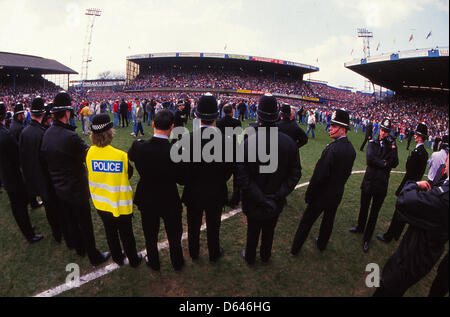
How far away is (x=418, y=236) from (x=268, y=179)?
156 cm

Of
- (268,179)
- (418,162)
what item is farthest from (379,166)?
(268,179)

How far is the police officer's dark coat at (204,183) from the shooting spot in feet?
9.31

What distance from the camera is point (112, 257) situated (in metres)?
3.21

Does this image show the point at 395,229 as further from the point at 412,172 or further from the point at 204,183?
the point at 204,183

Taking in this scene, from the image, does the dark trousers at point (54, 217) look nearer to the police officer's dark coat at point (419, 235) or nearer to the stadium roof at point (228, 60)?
the police officer's dark coat at point (419, 235)

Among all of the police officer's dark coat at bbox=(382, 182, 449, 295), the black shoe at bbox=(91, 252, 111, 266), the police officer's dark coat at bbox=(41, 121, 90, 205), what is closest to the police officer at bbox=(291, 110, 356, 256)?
the police officer's dark coat at bbox=(382, 182, 449, 295)

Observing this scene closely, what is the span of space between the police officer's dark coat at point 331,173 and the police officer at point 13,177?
4.43 m

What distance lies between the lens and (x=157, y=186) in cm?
274

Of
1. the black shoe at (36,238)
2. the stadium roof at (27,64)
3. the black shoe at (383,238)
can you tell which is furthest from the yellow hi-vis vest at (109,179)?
the stadium roof at (27,64)

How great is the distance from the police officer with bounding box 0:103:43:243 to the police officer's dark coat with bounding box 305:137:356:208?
14.5ft

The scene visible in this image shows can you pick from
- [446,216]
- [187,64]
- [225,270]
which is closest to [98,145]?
[225,270]

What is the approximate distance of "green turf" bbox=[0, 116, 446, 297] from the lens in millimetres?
2912

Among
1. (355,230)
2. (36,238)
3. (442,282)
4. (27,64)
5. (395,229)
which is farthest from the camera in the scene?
(27,64)

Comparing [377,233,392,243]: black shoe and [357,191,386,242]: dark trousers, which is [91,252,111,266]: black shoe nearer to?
[357,191,386,242]: dark trousers
